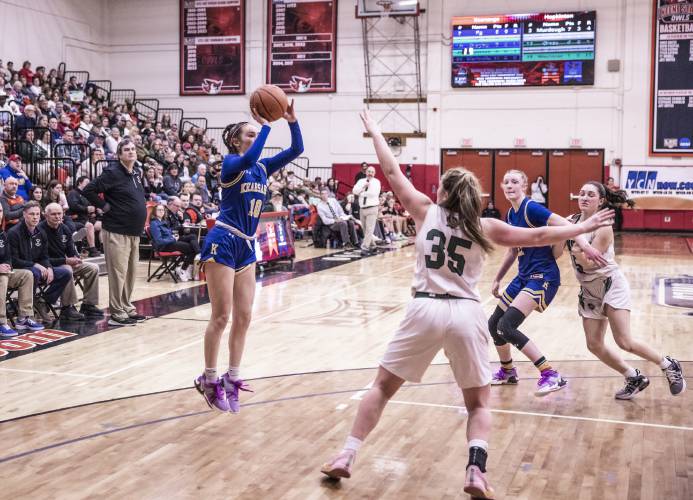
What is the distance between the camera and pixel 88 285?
959 cm

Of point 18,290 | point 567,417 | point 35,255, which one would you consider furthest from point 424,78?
point 567,417

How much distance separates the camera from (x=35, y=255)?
8.95 m

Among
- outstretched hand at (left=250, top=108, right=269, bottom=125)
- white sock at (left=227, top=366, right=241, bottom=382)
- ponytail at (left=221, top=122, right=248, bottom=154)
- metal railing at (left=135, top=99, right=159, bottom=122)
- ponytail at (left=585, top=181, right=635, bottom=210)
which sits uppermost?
metal railing at (left=135, top=99, right=159, bottom=122)

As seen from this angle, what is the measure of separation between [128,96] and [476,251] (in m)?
24.9

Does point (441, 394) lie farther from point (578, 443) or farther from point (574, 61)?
point (574, 61)

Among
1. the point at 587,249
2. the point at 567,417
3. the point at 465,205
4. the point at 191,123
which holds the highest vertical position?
the point at 191,123

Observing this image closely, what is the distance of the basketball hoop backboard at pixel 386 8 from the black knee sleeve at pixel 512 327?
18.9 m

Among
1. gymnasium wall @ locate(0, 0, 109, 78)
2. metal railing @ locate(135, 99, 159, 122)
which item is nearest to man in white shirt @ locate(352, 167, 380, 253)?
gymnasium wall @ locate(0, 0, 109, 78)

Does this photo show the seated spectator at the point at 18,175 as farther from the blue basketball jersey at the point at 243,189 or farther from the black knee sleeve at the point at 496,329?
the black knee sleeve at the point at 496,329

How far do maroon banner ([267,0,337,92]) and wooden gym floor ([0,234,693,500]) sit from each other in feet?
56.9

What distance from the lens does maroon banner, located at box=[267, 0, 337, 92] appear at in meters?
A: 25.2

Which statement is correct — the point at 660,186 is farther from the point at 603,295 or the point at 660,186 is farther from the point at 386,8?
the point at 603,295

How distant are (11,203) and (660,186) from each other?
58.5 feet

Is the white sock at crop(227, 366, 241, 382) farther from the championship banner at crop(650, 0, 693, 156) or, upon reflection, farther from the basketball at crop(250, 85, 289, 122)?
the championship banner at crop(650, 0, 693, 156)
